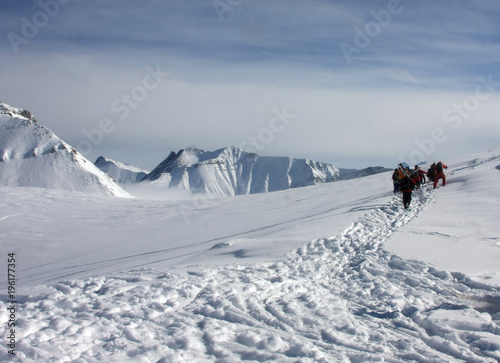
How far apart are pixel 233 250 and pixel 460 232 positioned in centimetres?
697

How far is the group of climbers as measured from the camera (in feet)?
57.5

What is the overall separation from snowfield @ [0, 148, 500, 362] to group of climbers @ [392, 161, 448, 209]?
1638mm

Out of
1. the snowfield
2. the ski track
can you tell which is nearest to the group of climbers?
the snowfield

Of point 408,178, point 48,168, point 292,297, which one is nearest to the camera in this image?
point 292,297

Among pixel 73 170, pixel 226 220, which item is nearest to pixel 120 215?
pixel 226 220

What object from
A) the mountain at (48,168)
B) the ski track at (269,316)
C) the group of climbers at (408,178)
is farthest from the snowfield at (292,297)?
the mountain at (48,168)

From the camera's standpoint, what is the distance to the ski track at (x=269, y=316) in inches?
232

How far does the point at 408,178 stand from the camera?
1762 centimetres

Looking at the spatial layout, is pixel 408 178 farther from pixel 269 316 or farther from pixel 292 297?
pixel 269 316

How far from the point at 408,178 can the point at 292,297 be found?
37.7 ft

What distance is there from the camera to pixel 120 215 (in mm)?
27172

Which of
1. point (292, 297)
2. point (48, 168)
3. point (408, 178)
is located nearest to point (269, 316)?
point (292, 297)

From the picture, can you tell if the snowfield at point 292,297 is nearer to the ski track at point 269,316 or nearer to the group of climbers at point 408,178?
the ski track at point 269,316

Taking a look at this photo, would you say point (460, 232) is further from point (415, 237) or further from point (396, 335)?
point (396, 335)
